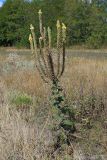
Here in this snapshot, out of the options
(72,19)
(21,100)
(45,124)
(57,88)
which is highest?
(57,88)

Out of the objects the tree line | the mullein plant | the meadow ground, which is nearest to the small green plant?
the meadow ground

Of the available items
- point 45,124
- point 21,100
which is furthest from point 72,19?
point 45,124

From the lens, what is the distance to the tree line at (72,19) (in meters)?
56.6

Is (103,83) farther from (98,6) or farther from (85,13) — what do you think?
(98,6)

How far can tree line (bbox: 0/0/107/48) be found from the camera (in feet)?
186

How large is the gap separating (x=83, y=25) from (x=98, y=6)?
545 centimetres

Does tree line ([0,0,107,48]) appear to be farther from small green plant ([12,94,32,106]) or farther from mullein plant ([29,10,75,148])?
mullein plant ([29,10,75,148])

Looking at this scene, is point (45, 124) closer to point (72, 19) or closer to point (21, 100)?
point (21, 100)

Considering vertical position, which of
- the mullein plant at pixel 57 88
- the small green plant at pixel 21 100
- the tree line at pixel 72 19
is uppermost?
the mullein plant at pixel 57 88

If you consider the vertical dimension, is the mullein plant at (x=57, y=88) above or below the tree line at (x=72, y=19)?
above

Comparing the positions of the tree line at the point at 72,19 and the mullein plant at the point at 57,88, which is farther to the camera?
the tree line at the point at 72,19

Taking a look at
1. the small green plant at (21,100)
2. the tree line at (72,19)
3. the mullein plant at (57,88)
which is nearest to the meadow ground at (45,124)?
the small green plant at (21,100)

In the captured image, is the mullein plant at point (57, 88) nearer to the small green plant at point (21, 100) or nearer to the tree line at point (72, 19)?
the small green plant at point (21, 100)

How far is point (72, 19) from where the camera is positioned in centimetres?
5872
